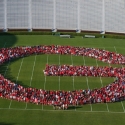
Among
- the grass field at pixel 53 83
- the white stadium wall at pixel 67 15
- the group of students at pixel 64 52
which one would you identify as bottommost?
the grass field at pixel 53 83

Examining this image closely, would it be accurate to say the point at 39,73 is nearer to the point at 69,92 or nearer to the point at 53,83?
the point at 53,83

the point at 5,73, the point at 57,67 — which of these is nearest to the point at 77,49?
the point at 57,67

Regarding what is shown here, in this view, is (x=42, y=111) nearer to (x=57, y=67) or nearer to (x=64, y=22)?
(x=57, y=67)

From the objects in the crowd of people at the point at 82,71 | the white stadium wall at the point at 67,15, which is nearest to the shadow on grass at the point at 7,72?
the crowd of people at the point at 82,71

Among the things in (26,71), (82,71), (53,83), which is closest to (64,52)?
(82,71)

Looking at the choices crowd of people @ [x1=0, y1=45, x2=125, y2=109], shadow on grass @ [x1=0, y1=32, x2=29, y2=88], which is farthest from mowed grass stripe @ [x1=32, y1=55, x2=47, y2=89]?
shadow on grass @ [x1=0, y1=32, x2=29, y2=88]

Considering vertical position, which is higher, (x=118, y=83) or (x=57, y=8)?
(x=57, y=8)

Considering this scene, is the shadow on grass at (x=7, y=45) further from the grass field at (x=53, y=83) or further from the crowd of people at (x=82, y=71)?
the crowd of people at (x=82, y=71)
